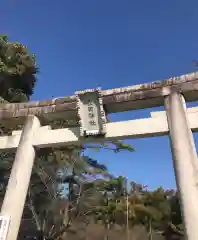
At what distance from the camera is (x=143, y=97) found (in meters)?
6.05

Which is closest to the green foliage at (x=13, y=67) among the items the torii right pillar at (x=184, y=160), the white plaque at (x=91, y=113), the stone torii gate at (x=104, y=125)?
the stone torii gate at (x=104, y=125)

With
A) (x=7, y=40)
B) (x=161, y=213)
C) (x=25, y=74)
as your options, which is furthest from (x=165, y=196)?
(x=7, y=40)

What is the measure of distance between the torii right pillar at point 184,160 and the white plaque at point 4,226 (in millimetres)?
3133

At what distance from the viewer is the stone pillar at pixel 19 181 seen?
5.25m

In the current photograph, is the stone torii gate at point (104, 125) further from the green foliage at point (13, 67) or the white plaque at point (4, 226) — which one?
the green foliage at point (13, 67)

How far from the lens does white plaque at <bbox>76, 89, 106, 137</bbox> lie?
19.5 feet

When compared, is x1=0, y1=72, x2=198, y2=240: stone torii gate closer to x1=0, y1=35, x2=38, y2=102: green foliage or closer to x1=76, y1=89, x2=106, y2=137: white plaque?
x1=76, y1=89, x2=106, y2=137: white plaque

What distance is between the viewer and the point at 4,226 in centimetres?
498

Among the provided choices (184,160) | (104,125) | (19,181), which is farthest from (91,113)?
(184,160)

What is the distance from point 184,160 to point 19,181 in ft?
10.9

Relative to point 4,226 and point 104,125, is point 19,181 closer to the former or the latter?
point 4,226

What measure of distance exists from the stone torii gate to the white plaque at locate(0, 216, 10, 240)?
16 cm

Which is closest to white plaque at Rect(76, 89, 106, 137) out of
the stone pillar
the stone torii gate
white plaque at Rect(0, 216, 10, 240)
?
the stone torii gate

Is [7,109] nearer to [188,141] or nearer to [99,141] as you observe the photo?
[99,141]
